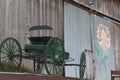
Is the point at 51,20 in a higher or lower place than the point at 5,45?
higher

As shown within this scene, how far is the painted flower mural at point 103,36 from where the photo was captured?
1379cm

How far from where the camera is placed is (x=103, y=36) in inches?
558

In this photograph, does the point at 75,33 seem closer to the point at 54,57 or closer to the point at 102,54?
the point at 102,54

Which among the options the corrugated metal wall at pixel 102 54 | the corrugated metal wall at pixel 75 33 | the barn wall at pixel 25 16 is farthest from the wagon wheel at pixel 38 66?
the corrugated metal wall at pixel 102 54

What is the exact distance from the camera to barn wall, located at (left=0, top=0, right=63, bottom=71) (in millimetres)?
8719

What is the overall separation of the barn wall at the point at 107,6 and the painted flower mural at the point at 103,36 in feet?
2.08

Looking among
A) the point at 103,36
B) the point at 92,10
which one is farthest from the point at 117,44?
the point at 92,10

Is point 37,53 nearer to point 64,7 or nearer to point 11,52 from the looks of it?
point 11,52

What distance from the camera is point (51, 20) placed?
10.6 metres

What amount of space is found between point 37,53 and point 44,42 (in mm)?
463

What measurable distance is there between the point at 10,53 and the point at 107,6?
25.0 ft

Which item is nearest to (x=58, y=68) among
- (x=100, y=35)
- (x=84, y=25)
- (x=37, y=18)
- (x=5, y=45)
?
(x=5, y=45)

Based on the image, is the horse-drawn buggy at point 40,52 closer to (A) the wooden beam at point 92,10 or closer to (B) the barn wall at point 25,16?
(B) the barn wall at point 25,16

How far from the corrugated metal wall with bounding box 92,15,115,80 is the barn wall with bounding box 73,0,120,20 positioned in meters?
0.35
